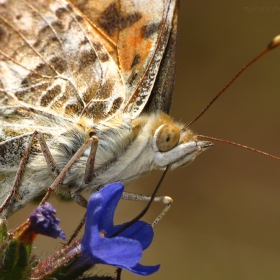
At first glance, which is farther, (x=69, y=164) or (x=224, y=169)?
(x=224, y=169)

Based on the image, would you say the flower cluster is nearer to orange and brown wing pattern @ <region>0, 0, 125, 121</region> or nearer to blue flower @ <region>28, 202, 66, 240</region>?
blue flower @ <region>28, 202, 66, 240</region>

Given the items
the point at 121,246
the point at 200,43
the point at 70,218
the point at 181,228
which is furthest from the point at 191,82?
the point at 121,246

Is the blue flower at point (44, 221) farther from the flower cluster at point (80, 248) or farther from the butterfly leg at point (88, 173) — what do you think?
the butterfly leg at point (88, 173)

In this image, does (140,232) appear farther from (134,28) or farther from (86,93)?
(134,28)

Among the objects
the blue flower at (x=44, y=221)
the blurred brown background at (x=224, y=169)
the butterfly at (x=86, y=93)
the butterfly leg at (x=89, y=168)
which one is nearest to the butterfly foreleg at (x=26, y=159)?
the butterfly at (x=86, y=93)

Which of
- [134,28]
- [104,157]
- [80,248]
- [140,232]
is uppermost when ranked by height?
[134,28]

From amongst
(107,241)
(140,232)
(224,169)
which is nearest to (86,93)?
(140,232)
